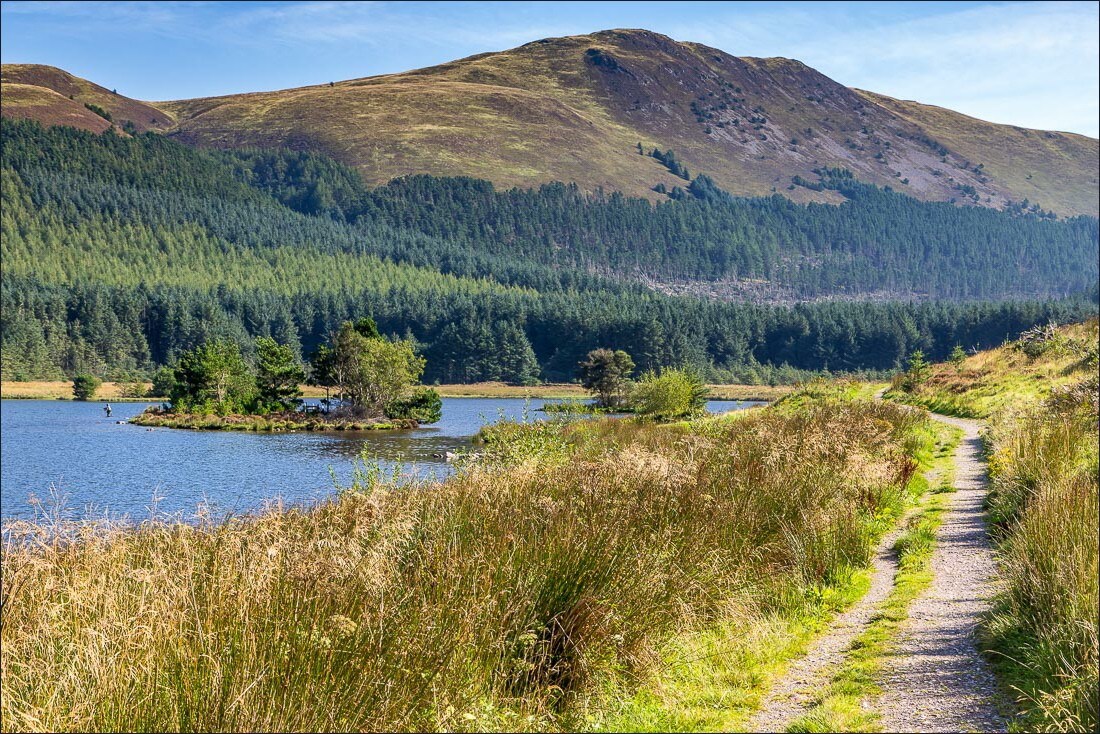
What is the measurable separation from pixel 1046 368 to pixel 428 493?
27773 mm

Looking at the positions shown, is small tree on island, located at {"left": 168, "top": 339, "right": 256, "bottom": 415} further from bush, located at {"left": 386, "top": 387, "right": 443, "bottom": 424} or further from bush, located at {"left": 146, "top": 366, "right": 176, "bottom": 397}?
bush, located at {"left": 146, "top": 366, "right": 176, "bottom": 397}

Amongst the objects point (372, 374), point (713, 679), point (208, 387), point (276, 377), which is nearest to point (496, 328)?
point (208, 387)

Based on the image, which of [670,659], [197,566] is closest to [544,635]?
[670,659]

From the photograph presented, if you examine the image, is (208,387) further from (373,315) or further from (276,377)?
(373,315)

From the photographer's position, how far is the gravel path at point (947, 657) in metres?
7.01

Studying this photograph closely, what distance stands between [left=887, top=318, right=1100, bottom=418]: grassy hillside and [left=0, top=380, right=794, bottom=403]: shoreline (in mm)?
54167

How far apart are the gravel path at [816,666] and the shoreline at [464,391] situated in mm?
85021

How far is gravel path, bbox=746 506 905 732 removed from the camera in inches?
292

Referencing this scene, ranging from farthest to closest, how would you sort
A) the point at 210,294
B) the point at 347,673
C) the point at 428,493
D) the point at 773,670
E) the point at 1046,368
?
the point at 210,294 < the point at 1046,368 < the point at 428,493 < the point at 773,670 < the point at 347,673

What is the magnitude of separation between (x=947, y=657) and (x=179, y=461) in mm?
42684

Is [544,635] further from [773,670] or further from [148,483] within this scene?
[148,483]

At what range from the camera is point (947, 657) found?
8.26 metres

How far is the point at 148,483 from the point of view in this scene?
36.6 meters

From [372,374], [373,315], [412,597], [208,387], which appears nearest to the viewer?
[412,597]
